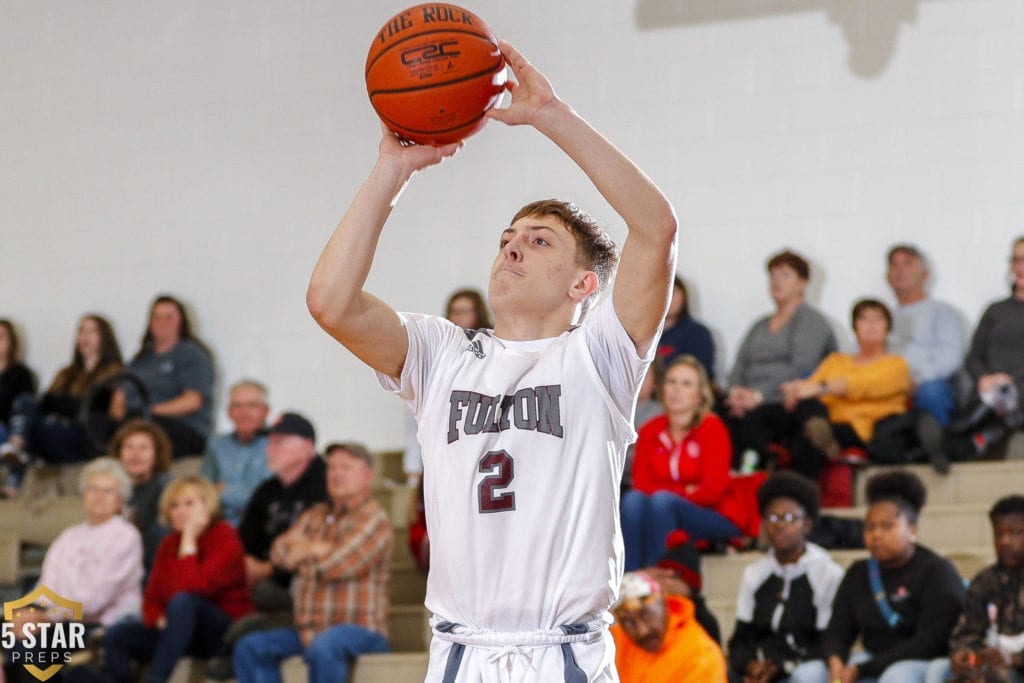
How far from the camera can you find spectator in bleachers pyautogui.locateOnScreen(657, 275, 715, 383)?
25.2ft

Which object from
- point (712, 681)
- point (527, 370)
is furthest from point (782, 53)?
point (527, 370)

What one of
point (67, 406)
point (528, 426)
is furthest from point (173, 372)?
point (528, 426)

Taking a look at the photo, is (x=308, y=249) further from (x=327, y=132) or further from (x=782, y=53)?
(x=782, y=53)

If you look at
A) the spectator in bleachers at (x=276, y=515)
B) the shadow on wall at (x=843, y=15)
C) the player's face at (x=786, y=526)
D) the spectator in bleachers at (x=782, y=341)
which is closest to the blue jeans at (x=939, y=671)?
the player's face at (x=786, y=526)

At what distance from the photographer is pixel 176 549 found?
6621 mm

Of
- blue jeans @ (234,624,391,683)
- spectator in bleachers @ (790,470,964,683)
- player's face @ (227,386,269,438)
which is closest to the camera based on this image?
spectator in bleachers @ (790,470,964,683)

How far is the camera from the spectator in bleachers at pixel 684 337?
768cm

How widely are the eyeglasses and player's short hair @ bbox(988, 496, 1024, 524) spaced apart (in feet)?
2.62

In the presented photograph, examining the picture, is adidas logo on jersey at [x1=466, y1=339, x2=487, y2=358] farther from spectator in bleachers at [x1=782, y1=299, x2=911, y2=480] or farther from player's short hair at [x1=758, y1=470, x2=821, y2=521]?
spectator in bleachers at [x1=782, y1=299, x2=911, y2=480]

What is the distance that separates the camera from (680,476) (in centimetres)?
631

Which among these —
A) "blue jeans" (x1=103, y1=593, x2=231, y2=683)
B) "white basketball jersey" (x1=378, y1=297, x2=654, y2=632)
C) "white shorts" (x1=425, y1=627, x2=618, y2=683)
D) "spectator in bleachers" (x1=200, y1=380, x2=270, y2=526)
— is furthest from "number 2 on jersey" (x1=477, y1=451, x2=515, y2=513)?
"spectator in bleachers" (x1=200, y1=380, x2=270, y2=526)

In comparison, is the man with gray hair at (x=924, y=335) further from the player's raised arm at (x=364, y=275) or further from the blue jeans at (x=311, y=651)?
the player's raised arm at (x=364, y=275)

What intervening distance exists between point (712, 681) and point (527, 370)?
2.74 m

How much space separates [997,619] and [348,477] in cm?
290
